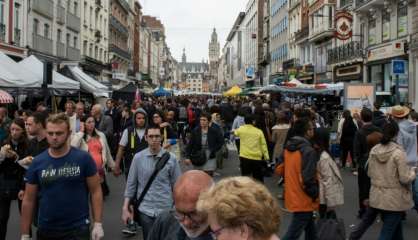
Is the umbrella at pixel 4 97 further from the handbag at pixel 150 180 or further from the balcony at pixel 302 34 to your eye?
the balcony at pixel 302 34

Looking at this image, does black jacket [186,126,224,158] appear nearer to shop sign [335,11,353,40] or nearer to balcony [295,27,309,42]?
shop sign [335,11,353,40]

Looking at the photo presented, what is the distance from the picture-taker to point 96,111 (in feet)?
43.2

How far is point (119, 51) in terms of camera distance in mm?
66125

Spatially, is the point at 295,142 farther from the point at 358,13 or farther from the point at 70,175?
the point at 358,13

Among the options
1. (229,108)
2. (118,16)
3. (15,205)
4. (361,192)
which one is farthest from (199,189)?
(118,16)

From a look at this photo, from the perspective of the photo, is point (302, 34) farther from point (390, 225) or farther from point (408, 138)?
point (390, 225)

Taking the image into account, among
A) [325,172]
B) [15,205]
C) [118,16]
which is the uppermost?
[118,16]

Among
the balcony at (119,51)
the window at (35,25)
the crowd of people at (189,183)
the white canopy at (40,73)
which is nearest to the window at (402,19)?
the white canopy at (40,73)

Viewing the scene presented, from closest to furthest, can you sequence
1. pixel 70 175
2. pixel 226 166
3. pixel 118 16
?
pixel 70 175 → pixel 226 166 → pixel 118 16

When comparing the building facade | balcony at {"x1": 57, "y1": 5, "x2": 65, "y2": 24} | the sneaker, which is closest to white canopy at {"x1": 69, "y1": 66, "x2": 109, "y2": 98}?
the sneaker

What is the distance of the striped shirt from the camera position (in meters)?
5.59

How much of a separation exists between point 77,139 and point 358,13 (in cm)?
3141

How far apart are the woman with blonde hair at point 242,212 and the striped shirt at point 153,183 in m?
3.29

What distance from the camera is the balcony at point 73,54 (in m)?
42.7
